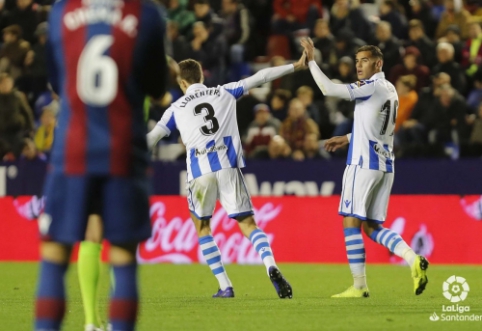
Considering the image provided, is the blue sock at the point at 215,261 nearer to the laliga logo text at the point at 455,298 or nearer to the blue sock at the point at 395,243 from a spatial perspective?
the blue sock at the point at 395,243

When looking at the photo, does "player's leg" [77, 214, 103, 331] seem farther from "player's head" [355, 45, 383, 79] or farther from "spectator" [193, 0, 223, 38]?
"spectator" [193, 0, 223, 38]

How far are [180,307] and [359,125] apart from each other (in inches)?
95.5

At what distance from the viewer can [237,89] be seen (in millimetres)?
10242

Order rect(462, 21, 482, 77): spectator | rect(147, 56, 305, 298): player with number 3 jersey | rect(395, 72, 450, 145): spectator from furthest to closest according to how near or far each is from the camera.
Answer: rect(462, 21, 482, 77): spectator
rect(395, 72, 450, 145): spectator
rect(147, 56, 305, 298): player with number 3 jersey

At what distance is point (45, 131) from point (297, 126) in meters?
4.38

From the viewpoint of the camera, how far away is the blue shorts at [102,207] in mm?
5242

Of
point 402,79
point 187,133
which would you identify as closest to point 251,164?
point 402,79

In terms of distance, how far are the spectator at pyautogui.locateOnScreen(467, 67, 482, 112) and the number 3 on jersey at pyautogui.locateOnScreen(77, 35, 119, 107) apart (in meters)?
13.0

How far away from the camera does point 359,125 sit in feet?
32.9

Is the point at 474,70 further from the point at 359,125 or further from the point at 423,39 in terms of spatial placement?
the point at 359,125

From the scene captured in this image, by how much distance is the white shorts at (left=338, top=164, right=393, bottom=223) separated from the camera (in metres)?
9.97

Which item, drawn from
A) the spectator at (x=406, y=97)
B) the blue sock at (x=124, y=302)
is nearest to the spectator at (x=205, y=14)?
the spectator at (x=406, y=97)

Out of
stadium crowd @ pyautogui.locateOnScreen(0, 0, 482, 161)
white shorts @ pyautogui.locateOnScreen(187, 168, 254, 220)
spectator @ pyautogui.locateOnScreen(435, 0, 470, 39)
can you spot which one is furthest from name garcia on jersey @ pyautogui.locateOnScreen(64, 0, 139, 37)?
spectator @ pyautogui.locateOnScreen(435, 0, 470, 39)

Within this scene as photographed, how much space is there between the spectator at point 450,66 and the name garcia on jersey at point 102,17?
12946 mm
